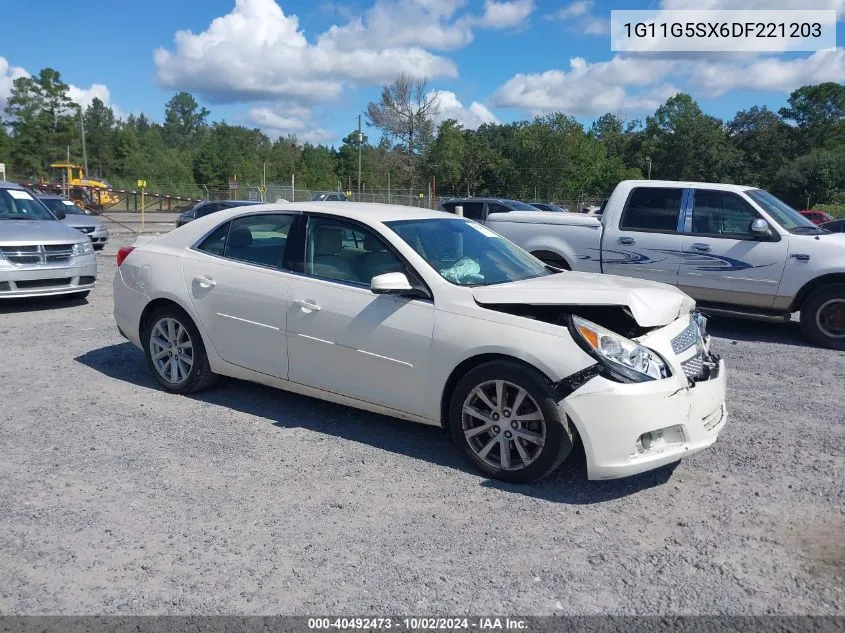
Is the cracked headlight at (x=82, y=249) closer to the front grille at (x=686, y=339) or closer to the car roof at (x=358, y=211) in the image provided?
the car roof at (x=358, y=211)

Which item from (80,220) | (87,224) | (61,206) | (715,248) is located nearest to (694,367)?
(715,248)

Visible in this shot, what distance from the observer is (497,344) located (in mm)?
4199

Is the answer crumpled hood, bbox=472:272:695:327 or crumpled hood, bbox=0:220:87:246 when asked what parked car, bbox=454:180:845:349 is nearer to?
crumpled hood, bbox=472:272:695:327

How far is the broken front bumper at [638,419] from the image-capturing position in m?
3.88

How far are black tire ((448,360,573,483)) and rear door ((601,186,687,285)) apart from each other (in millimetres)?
5479

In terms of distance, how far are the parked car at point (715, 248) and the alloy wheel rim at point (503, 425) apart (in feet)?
18.0

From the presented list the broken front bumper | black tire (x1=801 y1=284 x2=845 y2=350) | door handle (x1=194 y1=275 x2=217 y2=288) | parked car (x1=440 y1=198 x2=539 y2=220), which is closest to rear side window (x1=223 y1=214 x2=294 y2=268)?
door handle (x1=194 y1=275 x2=217 y2=288)

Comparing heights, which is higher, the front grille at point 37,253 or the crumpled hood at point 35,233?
the crumpled hood at point 35,233

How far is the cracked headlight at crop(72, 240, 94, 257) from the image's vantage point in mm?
9867

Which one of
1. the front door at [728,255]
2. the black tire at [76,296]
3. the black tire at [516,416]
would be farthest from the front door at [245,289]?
the black tire at [76,296]

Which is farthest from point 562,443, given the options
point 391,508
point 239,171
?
point 239,171

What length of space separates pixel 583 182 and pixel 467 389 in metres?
52.9

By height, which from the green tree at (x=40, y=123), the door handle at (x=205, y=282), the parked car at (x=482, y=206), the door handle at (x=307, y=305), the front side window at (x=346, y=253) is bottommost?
the door handle at (x=307, y=305)

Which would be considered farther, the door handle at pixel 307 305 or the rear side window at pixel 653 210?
the rear side window at pixel 653 210
